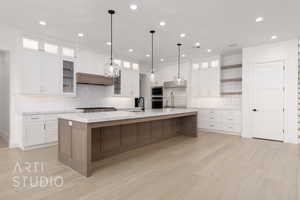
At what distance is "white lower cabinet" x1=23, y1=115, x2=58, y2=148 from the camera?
12.5 ft

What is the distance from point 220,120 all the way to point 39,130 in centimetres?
550

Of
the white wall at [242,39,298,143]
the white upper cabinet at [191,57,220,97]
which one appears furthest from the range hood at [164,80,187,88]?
the white wall at [242,39,298,143]

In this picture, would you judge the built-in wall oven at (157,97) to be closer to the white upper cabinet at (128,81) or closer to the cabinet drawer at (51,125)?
the white upper cabinet at (128,81)

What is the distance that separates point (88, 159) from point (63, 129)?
841 mm

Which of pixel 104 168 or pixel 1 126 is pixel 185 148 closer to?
pixel 104 168

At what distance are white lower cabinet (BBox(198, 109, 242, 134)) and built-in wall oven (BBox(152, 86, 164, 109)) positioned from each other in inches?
78.0

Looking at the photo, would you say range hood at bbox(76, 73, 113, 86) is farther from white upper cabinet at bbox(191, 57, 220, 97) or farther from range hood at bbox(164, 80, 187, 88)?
white upper cabinet at bbox(191, 57, 220, 97)

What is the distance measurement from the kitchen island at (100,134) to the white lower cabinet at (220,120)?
5.51 feet

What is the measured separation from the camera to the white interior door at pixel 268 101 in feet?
15.2

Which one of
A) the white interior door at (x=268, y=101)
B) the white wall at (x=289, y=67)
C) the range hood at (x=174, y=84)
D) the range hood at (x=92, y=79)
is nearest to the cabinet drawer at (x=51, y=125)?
the range hood at (x=92, y=79)

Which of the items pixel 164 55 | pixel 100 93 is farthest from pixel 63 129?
pixel 164 55

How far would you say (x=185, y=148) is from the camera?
395cm

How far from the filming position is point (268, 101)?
15.8 feet

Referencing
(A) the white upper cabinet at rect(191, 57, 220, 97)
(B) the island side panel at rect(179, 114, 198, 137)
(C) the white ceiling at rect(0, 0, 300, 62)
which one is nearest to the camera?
(C) the white ceiling at rect(0, 0, 300, 62)
